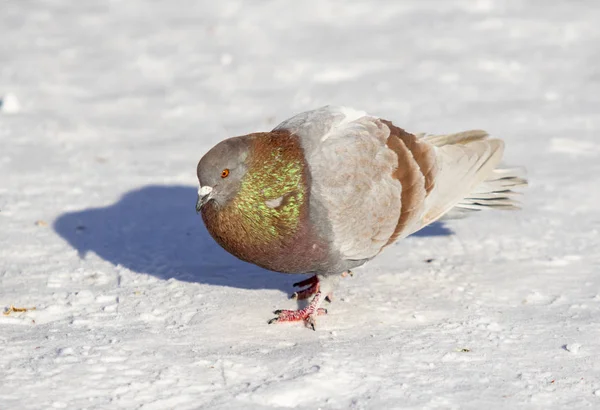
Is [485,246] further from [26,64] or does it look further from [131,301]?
[26,64]

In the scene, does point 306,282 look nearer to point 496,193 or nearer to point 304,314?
point 304,314

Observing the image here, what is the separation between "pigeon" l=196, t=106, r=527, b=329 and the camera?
161 inches

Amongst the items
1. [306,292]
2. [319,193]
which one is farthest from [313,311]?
[319,193]

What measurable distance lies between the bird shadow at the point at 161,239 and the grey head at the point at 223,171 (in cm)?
79

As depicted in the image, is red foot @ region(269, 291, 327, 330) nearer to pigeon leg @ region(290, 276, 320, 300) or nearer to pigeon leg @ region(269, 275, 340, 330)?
pigeon leg @ region(269, 275, 340, 330)

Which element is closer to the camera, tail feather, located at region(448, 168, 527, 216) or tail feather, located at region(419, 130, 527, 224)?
tail feather, located at region(419, 130, 527, 224)

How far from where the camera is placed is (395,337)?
13.5 ft

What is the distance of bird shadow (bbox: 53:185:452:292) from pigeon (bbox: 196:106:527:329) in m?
0.41

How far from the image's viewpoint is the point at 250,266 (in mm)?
5012

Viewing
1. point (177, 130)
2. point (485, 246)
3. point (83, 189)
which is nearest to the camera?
point (485, 246)

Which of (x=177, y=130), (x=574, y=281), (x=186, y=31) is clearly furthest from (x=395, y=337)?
(x=186, y=31)

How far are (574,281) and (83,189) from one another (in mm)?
3123

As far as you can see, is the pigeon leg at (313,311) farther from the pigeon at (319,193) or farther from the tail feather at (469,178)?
the tail feather at (469,178)

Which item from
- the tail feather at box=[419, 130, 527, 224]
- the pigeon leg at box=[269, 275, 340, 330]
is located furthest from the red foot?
the tail feather at box=[419, 130, 527, 224]
